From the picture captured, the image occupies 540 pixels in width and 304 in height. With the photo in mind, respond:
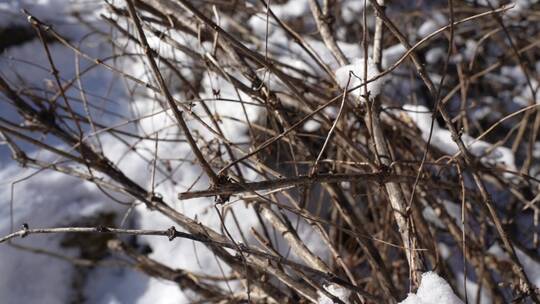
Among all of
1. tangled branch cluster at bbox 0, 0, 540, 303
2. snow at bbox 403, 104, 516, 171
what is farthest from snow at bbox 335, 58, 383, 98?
snow at bbox 403, 104, 516, 171

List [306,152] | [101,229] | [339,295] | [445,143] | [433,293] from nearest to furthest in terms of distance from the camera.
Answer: [101,229]
[433,293]
[339,295]
[306,152]
[445,143]

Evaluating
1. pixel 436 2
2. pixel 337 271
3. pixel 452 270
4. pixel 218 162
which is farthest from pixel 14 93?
pixel 436 2

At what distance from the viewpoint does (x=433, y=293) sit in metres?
1.02

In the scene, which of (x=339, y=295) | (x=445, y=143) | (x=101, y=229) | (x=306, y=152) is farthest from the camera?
(x=445, y=143)

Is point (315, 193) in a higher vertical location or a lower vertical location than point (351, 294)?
higher

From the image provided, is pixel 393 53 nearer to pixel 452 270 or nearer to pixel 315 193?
pixel 315 193

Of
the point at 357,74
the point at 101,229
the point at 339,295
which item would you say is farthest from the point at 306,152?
the point at 101,229

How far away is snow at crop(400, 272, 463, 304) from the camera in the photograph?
101 centimetres

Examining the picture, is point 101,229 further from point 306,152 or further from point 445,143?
point 445,143

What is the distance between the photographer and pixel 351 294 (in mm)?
1172

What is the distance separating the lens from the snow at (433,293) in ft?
3.31

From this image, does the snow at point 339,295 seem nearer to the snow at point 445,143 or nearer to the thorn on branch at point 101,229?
Result: the thorn on branch at point 101,229

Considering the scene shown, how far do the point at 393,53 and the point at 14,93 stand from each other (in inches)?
49.2

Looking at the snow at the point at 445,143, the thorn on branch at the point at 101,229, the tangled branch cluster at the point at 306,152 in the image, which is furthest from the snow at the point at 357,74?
the thorn on branch at the point at 101,229
